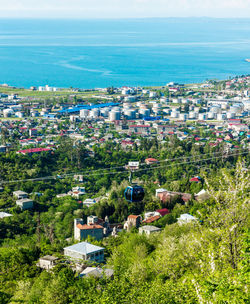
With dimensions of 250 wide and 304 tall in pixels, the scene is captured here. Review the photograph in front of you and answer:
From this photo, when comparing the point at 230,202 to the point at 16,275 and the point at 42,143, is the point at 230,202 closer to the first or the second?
the point at 16,275

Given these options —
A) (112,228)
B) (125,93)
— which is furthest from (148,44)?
(112,228)

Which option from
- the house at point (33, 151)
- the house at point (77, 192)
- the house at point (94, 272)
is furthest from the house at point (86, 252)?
the house at point (33, 151)

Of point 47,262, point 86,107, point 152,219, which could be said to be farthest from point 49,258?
point 86,107

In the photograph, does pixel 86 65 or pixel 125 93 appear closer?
pixel 125 93

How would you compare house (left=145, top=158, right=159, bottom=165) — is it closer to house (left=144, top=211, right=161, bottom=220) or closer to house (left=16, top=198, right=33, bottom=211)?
house (left=144, top=211, right=161, bottom=220)

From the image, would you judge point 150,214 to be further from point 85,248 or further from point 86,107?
point 86,107

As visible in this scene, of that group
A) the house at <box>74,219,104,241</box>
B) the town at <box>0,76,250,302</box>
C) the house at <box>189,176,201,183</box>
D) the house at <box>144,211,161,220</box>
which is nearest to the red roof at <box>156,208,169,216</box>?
the town at <box>0,76,250,302</box>
